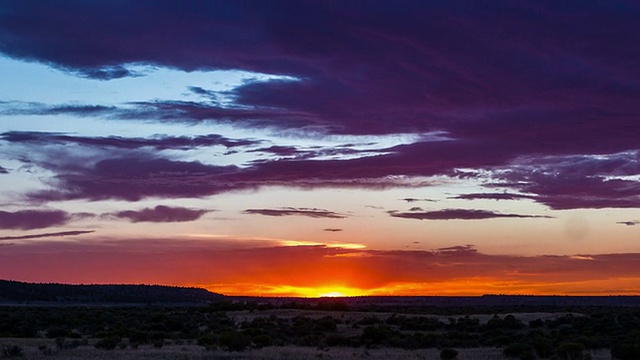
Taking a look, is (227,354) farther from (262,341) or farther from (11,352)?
(11,352)

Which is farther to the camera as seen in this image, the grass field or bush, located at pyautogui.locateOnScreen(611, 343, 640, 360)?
the grass field

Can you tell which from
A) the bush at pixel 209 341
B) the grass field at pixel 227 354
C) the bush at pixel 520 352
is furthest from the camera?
the bush at pixel 209 341

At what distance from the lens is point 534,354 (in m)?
37.7

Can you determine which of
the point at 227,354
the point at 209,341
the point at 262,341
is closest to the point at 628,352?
the point at 227,354

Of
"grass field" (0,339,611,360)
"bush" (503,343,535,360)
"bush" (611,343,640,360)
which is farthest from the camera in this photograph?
"bush" (503,343,535,360)

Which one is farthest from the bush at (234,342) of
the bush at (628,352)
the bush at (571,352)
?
the bush at (628,352)

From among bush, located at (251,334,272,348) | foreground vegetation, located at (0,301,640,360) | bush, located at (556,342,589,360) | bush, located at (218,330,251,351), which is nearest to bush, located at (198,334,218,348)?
foreground vegetation, located at (0,301,640,360)

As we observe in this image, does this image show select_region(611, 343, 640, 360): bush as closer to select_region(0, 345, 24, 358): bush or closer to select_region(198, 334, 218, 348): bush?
select_region(198, 334, 218, 348): bush

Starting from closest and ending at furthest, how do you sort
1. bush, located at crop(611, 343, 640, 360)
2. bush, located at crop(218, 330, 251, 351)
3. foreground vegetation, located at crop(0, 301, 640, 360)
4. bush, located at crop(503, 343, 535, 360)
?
1. bush, located at crop(611, 343, 640, 360)
2. bush, located at crop(503, 343, 535, 360)
3. foreground vegetation, located at crop(0, 301, 640, 360)
4. bush, located at crop(218, 330, 251, 351)

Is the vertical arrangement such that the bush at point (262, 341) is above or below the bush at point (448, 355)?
above

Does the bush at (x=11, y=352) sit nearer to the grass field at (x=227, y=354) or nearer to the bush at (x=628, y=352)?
the grass field at (x=227, y=354)

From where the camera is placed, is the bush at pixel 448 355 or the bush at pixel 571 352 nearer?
the bush at pixel 571 352

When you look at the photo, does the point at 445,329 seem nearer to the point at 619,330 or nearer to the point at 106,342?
the point at 619,330

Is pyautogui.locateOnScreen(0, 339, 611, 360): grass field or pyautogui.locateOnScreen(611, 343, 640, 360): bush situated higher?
pyautogui.locateOnScreen(611, 343, 640, 360): bush
